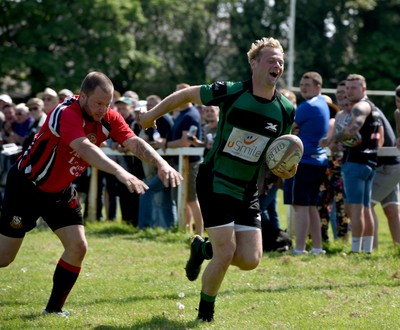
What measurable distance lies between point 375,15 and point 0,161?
3263 cm

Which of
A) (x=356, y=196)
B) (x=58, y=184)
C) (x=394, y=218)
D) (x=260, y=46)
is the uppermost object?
(x=260, y=46)

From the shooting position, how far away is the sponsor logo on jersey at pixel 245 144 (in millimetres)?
7328

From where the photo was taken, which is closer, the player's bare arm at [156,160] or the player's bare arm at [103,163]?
the player's bare arm at [103,163]

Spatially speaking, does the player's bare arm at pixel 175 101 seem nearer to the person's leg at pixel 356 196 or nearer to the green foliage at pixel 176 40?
the person's leg at pixel 356 196

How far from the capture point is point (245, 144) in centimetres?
736

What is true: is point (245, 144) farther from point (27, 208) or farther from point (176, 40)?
point (176, 40)

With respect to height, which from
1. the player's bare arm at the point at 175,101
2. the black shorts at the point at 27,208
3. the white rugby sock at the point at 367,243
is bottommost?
the white rugby sock at the point at 367,243

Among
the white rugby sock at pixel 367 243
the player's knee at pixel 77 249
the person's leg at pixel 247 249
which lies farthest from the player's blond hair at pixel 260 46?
the white rugby sock at pixel 367 243

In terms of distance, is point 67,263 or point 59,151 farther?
point 67,263

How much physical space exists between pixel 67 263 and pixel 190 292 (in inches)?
65.0

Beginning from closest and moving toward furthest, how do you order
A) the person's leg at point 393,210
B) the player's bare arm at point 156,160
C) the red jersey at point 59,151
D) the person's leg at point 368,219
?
the player's bare arm at point 156,160 < the red jersey at point 59,151 < the person's leg at point 368,219 < the person's leg at point 393,210

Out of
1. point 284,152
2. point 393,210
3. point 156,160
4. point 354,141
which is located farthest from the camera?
point 393,210

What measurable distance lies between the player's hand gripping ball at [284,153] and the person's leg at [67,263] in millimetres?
1803

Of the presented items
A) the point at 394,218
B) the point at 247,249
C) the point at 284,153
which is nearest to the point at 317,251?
the point at 394,218
